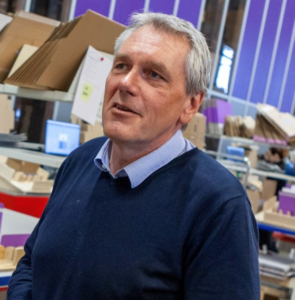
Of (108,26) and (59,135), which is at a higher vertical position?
(108,26)

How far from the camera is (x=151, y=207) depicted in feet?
4.38

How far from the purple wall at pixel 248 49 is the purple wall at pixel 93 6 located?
13.5 ft

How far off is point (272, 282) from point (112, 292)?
330cm

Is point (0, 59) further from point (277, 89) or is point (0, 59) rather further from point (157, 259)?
point (277, 89)

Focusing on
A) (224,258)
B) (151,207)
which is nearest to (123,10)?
(151,207)

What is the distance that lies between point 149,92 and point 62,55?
1243mm

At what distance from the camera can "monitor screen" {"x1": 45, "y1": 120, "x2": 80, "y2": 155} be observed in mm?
3564

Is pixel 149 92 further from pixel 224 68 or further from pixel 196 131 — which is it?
pixel 224 68

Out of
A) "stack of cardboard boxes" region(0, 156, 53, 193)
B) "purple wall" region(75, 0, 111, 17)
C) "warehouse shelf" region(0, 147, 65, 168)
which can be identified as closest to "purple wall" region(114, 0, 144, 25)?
"purple wall" region(75, 0, 111, 17)

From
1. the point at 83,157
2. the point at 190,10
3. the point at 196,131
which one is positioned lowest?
the point at 196,131

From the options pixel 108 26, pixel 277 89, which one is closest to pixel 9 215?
pixel 108 26

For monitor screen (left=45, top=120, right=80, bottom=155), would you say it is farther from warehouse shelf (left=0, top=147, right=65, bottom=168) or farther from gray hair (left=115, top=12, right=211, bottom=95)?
gray hair (left=115, top=12, right=211, bottom=95)

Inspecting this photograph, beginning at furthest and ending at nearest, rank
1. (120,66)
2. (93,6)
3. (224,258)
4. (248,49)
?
(248,49), (93,6), (120,66), (224,258)

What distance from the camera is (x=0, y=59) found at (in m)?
2.57
